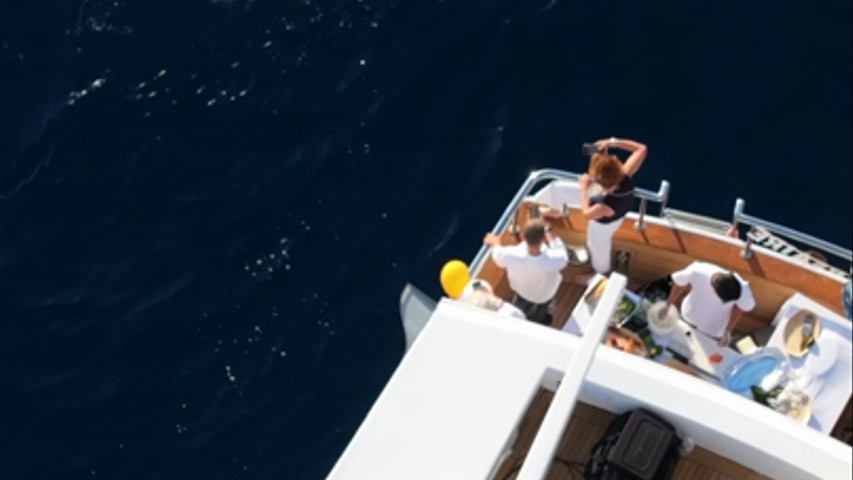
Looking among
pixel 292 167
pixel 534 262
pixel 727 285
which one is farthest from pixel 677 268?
pixel 292 167

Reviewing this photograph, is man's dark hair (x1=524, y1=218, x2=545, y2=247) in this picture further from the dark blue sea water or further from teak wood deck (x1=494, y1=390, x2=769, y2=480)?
the dark blue sea water

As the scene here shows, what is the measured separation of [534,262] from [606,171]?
1.42 meters

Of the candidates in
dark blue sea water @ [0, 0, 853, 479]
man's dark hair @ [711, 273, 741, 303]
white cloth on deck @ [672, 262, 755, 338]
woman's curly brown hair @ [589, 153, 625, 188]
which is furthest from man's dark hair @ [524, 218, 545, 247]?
dark blue sea water @ [0, 0, 853, 479]

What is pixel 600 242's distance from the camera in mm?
12555

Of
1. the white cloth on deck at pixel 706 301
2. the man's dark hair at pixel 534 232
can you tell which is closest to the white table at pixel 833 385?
the white cloth on deck at pixel 706 301

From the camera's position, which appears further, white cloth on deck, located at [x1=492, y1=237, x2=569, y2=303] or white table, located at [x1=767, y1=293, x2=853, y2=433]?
white cloth on deck, located at [x1=492, y1=237, x2=569, y2=303]

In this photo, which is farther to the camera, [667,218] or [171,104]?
[171,104]

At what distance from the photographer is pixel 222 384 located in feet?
51.6

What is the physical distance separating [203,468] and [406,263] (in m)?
4.75

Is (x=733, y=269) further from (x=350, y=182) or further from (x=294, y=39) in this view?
(x=294, y=39)

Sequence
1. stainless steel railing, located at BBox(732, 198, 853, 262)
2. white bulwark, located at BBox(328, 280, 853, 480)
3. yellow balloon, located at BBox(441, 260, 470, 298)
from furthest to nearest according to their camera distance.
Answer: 1. yellow balloon, located at BBox(441, 260, 470, 298)
2. stainless steel railing, located at BBox(732, 198, 853, 262)
3. white bulwark, located at BBox(328, 280, 853, 480)

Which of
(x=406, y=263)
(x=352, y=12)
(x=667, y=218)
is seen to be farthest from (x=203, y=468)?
(x=352, y=12)

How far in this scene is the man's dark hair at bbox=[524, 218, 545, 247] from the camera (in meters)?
11.4

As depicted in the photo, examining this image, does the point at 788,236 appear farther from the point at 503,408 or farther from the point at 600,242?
the point at 503,408
